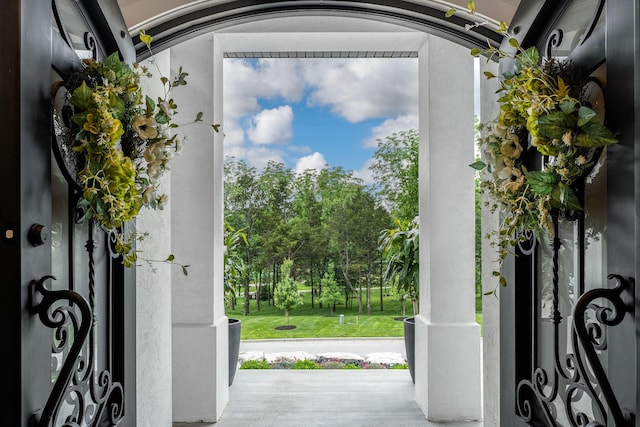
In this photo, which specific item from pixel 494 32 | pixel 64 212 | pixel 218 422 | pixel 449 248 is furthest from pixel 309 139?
pixel 64 212

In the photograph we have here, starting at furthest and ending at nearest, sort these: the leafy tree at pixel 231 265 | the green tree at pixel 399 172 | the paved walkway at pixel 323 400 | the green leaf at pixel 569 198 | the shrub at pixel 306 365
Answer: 1. the green tree at pixel 399 172
2. the shrub at pixel 306 365
3. the leafy tree at pixel 231 265
4. the paved walkway at pixel 323 400
5. the green leaf at pixel 569 198

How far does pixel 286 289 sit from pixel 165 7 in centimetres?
368

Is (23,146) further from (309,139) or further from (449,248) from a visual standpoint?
(309,139)

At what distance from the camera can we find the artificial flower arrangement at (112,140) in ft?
3.31

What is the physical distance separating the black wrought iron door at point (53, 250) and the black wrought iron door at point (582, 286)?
3.22 ft

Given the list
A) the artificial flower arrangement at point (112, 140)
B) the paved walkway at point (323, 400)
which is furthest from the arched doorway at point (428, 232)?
the artificial flower arrangement at point (112, 140)

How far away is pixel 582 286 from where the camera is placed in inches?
40.2

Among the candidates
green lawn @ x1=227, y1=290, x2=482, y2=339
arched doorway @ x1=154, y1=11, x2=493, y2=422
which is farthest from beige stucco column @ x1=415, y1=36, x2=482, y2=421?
green lawn @ x1=227, y1=290, x2=482, y2=339

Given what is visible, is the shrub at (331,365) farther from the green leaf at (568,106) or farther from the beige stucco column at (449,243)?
the green leaf at (568,106)

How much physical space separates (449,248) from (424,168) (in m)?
0.57

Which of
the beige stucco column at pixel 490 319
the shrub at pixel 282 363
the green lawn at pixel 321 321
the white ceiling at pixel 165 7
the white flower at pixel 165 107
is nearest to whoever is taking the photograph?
the white flower at pixel 165 107

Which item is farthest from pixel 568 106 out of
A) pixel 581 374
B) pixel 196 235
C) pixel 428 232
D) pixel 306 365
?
pixel 306 365

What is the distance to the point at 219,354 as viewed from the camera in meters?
3.21

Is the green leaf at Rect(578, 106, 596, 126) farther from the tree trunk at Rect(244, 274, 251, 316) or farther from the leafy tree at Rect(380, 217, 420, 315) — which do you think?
the tree trunk at Rect(244, 274, 251, 316)
